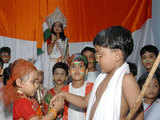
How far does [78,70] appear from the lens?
7.84 feet

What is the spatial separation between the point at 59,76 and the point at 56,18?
1.74m

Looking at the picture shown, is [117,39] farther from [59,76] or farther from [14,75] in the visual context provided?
[59,76]

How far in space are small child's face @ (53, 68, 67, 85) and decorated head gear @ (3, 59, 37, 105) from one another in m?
1.15

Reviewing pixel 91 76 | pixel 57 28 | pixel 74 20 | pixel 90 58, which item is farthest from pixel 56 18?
pixel 91 76

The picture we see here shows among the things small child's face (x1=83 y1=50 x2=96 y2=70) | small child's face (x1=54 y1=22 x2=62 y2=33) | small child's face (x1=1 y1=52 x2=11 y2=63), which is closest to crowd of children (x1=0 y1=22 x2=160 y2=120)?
small child's face (x1=83 y1=50 x2=96 y2=70)

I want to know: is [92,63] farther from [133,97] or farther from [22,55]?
[133,97]

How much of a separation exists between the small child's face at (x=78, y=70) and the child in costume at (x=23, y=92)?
0.69 meters

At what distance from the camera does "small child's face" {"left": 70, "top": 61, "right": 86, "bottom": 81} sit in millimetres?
2363

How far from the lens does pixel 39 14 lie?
13.4 ft

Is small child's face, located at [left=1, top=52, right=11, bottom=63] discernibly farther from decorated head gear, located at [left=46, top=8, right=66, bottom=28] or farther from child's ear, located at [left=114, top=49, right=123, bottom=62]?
child's ear, located at [left=114, top=49, right=123, bottom=62]

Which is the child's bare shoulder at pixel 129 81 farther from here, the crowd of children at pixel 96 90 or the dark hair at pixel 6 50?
the dark hair at pixel 6 50

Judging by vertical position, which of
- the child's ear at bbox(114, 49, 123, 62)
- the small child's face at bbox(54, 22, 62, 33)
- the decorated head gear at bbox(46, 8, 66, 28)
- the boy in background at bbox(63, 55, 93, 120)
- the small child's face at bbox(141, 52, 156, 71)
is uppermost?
the decorated head gear at bbox(46, 8, 66, 28)

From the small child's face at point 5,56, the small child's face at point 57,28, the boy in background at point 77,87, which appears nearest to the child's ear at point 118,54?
the boy in background at point 77,87

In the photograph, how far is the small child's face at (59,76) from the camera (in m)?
2.83
